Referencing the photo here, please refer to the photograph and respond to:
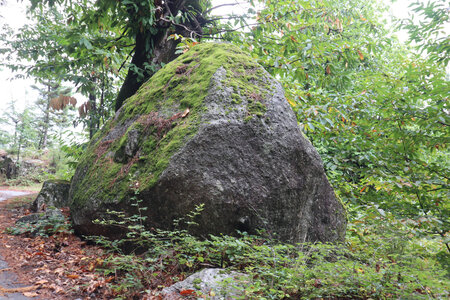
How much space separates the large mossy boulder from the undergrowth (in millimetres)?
245

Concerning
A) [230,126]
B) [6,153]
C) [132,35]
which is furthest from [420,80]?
[6,153]

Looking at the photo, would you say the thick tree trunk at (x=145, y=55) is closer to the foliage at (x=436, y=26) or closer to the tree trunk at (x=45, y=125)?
the foliage at (x=436, y=26)

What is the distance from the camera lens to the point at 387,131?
4.43 m

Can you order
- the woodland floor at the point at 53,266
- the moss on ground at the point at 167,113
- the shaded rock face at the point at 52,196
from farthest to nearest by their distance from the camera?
the shaded rock face at the point at 52,196, the moss on ground at the point at 167,113, the woodland floor at the point at 53,266

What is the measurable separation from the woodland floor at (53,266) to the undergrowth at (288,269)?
0.71 feet

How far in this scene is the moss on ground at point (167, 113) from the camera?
11.8 feet

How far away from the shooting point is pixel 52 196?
5902 mm

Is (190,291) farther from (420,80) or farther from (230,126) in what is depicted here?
(420,80)

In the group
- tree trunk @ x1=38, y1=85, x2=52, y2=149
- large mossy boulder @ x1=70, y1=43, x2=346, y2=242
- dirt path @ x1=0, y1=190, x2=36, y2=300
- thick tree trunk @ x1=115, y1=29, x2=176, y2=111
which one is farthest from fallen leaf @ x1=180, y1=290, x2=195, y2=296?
tree trunk @ x1=38, y1=85, x2=52, y2=149

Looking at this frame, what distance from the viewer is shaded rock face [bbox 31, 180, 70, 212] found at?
574cm

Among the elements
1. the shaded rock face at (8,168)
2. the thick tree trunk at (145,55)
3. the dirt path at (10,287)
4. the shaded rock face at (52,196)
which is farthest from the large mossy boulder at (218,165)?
the shaded rock face at (8,168)

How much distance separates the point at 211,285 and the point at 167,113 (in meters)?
2.52

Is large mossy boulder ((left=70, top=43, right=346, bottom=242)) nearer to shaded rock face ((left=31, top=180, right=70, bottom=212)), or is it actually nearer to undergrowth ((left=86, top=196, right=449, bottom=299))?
undergrowth ((left=86, top=196, right=449, bottom=299))

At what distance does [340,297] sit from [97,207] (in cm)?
331
